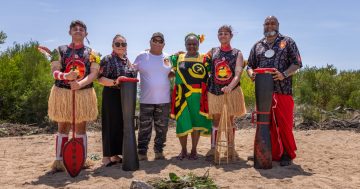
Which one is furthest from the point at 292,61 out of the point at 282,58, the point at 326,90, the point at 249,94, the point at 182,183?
the point at 326,90

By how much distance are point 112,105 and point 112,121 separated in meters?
0.22

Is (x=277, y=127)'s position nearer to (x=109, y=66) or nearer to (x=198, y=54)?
(x=198, y=54)

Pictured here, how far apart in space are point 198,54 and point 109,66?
1270mm

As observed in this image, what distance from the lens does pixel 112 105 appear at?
529cm

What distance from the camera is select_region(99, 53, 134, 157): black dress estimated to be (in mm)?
5227

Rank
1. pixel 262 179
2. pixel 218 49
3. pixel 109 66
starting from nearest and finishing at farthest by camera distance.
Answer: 1. pixel 262 179
2. pixel 109 66
3. pixel 218 49

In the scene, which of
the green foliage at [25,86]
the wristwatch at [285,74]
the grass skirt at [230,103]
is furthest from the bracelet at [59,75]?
the green foliage at [25,86]

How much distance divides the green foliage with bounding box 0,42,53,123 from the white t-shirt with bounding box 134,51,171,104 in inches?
242

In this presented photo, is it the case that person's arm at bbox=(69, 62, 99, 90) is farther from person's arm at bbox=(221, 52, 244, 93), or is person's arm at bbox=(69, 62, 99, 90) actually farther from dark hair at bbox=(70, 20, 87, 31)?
person's arm at bbox=(221, 52, 244, 93)

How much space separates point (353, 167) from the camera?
5.53 metres

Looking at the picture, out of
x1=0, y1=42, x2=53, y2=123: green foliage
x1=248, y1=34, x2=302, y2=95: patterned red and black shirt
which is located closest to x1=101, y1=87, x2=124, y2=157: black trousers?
x1=248, y1=34, x2=302, y2=95: patterned red and black shirt

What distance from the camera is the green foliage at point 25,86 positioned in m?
10.9

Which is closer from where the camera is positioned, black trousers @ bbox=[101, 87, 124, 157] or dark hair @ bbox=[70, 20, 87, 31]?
dark hair @ bbox=[70, 20, 87, 31]

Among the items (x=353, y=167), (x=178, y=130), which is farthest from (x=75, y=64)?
(x=353, y=167)
